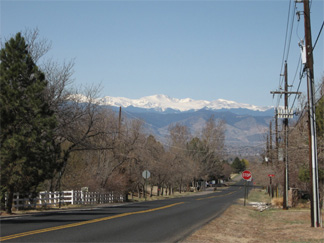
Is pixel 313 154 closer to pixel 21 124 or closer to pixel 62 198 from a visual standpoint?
pixel 21 124

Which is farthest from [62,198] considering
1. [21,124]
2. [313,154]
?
[313,154]

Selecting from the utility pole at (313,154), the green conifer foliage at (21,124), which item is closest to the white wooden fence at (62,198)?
the green conifer foliage at (21,124)

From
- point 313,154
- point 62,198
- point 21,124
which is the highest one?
point 21,124

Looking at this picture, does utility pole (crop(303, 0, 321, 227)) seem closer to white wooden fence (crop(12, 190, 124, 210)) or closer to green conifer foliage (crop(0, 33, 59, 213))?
green conifer foliage (crop(0, 33, 59, 213))

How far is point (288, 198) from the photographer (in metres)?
38.3

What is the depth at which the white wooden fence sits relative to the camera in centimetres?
2578

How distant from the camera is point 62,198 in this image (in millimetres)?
32531

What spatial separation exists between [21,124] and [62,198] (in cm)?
1083

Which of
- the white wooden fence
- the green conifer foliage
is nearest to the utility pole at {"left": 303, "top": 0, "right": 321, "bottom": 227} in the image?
the green conifer foliage

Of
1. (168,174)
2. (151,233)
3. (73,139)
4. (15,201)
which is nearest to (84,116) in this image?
(73,139)

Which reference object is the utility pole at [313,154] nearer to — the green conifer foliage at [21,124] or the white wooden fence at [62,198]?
the green conifer foliage at [21,124]

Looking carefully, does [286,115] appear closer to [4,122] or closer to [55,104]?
[55,104]

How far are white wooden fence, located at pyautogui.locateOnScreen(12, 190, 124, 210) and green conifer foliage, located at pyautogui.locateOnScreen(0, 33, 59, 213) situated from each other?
225 centimetres

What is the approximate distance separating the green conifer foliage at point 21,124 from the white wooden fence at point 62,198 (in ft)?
7.37
